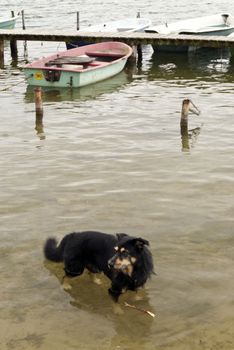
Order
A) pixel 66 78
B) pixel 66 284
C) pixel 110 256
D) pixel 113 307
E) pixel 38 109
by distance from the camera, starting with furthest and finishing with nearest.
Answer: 1. pixel 66 78
2. pixel 38 109
3. pixel 66 284
4. pixel 113 307
5. pixel 110 256

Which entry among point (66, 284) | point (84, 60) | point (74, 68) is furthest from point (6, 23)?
point (66, 284)

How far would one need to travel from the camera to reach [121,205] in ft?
33.0

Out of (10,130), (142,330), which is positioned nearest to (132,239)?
(142,330)

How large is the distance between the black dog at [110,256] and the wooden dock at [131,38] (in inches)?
785

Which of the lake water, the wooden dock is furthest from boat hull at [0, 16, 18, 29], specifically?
the lake water

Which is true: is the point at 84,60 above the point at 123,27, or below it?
below

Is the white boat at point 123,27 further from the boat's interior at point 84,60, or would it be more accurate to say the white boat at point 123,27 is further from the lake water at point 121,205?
the lake water at point 121,205

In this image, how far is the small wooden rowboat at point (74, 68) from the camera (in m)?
20.3

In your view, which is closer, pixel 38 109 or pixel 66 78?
pixel 38 109

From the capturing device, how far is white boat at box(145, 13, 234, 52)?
28.2 metres

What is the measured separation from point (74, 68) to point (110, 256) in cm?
1599

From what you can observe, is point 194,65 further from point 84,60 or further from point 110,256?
point 110,256

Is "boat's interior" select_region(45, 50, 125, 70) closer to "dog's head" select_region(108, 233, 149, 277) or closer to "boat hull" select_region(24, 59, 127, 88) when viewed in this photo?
"boat hull" select_region(24, 59, 127, 88)

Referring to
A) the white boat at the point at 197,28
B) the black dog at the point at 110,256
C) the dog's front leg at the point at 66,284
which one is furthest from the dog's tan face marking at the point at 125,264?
the white boat at the point at 197,28
